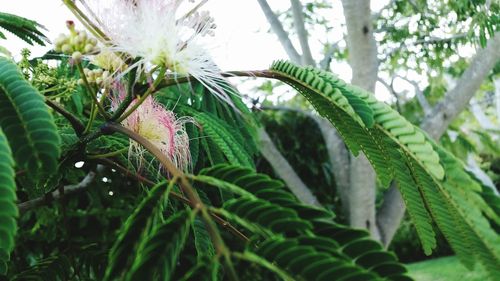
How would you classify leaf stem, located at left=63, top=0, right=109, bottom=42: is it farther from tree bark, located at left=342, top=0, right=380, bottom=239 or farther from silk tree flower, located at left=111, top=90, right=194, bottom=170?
tree bark, located at left=342, top=0, right=380, bottom=239

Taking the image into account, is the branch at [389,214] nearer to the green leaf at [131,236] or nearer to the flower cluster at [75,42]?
the flower cluster at [75,42]

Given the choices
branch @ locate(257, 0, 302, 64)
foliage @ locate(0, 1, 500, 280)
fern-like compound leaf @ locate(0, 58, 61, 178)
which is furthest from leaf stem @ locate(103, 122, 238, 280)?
branch @ locate(257, 0, 302, 64)

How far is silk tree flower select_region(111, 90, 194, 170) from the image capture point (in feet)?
3.26

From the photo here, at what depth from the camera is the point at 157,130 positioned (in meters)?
1.03

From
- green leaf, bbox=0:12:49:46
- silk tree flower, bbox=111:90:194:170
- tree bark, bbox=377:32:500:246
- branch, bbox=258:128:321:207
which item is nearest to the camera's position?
silk tree flower, bbox=111:90:194:170

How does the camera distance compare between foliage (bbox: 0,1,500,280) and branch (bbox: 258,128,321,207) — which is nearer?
foliage (bbox: 0,1,500,280)

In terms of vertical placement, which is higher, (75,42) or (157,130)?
(75,42)

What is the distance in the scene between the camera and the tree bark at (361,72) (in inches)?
148

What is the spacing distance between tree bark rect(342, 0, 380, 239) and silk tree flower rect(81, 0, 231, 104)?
119 inches

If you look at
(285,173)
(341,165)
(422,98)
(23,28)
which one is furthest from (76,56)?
(422,98)

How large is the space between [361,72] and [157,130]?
3159 millimetres

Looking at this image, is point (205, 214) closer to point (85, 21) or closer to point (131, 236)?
point (131, 236)

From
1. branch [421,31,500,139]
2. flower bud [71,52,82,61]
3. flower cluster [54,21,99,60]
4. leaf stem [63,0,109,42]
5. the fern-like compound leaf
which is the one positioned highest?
branch [421,31,500,139]

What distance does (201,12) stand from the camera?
36.3 inches
